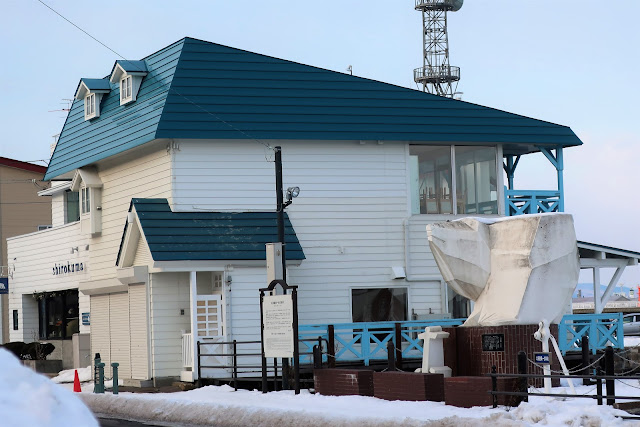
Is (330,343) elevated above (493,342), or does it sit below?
below

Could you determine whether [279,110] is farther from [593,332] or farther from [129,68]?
[593,332]

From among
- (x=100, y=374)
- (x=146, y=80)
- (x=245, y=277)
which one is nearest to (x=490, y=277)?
(x=245, y=277)

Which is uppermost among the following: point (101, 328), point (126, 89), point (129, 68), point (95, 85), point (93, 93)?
point (129, 68)

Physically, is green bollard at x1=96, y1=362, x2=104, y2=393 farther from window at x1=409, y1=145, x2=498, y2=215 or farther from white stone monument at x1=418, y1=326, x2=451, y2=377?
window at x1=409, y1=145, x2=498, y2=215

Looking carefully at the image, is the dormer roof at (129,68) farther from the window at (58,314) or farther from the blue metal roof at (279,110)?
the window at (58,314)

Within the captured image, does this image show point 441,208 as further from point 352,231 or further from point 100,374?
point 100,374

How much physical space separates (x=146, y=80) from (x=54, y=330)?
45.7ft

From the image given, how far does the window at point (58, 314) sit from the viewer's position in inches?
1585

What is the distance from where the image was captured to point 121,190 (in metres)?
32.9

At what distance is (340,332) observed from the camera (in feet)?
91.8

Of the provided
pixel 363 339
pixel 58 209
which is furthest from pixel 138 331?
pixel 58 209

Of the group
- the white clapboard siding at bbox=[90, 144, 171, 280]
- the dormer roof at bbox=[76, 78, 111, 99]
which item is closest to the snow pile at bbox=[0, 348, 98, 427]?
the white clapboard siding at bbox=[90, 144, 171, 280]

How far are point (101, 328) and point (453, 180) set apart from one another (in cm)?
1155

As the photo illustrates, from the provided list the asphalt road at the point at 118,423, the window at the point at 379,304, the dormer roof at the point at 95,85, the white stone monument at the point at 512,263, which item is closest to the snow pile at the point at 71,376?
the window at the point at 379,304
